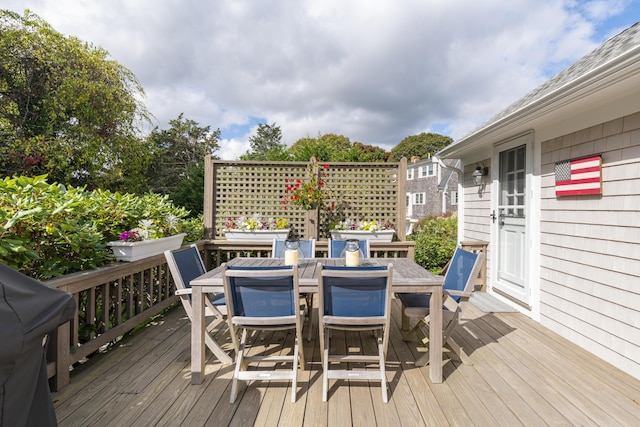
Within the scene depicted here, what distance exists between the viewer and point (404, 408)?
77.2 inches

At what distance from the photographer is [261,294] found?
6.89 feet

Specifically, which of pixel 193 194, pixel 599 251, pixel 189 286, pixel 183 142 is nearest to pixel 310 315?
pixel 189 286

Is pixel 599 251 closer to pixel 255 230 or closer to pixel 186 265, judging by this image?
pixel 186 265

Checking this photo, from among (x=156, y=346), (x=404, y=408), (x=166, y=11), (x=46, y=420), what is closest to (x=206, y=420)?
(x=46, y=420)

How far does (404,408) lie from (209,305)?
5.22 feet

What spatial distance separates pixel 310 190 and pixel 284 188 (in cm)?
51

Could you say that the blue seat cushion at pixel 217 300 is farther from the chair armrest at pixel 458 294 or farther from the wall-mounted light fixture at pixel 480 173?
the wall-mounted light fixture at pixel 480 173

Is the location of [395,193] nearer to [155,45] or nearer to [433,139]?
[155,45]

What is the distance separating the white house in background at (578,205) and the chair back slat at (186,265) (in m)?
3.35

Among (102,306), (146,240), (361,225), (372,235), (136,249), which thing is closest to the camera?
(102,306)

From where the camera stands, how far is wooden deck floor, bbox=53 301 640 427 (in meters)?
1.86

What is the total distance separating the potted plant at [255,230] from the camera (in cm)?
488

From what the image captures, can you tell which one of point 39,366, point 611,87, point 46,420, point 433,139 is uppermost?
point 433,139

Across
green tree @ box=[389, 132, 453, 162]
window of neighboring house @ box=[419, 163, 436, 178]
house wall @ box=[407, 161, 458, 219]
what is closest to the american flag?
house wall @ box=[407, 161, 458, 219]
